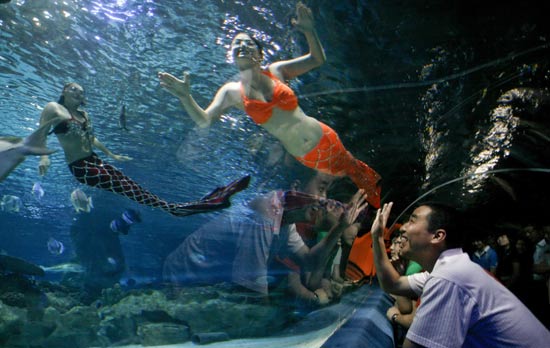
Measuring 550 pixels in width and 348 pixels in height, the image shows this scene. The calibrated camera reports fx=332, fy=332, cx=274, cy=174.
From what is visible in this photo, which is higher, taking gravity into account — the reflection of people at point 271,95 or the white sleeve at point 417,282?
the reflection of people at point 271,95

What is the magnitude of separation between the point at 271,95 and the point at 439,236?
1.83 meters

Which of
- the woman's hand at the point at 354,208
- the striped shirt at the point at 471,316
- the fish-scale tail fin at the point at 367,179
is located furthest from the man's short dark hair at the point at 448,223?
the woman's hand at the point at 354,208

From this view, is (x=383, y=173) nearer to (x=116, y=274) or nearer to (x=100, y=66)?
(x=100, y=66)

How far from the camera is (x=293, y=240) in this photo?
4129 mm

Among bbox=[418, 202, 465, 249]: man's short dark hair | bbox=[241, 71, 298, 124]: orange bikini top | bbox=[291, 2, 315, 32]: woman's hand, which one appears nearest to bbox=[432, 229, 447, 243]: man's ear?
bbox=[418, 202, 465, 249]: man's short dark hair

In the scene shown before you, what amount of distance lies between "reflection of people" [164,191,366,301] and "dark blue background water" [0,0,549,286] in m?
0.21

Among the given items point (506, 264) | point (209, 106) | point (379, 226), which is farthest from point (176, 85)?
point (506, 264)

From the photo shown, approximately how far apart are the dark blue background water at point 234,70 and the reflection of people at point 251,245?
0.21 meters

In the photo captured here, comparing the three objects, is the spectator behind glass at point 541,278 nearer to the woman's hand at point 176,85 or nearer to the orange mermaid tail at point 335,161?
the orange mermaid tail at point 335,161

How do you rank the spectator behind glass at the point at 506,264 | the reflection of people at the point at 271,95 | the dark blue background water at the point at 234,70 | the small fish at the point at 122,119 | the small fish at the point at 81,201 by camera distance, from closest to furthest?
1. the reflection of people at the point at 271,95
2. the dark blue background water at the point at 234,70
3. the small fish at the point at 122,119
4. the spectator behind glass at the point at 506,264
5. the small fish at the point at 81,201

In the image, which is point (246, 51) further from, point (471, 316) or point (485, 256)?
point (485, 256)

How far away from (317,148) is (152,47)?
2.07 m

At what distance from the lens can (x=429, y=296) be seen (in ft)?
6.75

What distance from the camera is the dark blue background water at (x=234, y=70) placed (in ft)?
10.1
